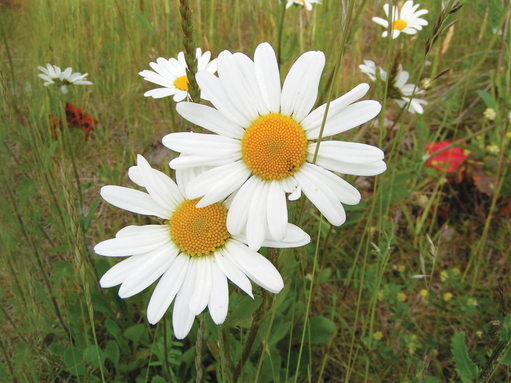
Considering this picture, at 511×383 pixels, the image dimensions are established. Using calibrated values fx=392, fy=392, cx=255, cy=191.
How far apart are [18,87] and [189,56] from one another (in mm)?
1118

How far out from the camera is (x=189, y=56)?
92cm

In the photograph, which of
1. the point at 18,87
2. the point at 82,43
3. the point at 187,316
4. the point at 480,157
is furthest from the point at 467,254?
the point at 82,43

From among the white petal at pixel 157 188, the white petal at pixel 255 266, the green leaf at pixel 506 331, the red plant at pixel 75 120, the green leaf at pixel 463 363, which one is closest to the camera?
the white petal at pixel 255 266

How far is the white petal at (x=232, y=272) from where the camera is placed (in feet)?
2.90

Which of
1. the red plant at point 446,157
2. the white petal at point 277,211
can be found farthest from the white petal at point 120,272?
the red plant at point 446,157

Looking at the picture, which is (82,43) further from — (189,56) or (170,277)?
(170,277)

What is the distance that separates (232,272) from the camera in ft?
3.04

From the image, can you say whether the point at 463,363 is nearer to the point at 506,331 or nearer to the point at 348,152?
the point at 506,331

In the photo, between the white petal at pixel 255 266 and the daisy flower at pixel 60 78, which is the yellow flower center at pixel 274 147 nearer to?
the white petal at pixel 255 266

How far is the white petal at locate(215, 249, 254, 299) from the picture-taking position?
34.8 inches

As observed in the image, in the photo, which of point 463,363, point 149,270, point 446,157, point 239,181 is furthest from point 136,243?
point 446,157

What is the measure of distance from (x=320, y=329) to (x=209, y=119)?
115 centimetres

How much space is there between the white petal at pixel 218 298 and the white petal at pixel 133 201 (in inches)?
9.2

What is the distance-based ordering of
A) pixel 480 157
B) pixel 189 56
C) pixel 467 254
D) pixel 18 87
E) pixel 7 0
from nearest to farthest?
pixel 189 56 < pixel 7 0 < pixel 18 87 < pixel 467 254 < pixel 480 157
